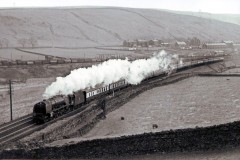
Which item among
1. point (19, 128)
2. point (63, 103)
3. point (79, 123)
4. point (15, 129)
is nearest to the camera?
point (15, 129)

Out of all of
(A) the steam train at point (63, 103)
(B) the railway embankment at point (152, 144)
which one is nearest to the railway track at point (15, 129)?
(A) the steam train at point (63, 103)

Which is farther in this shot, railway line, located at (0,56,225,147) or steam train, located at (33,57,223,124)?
steam train, located at (33,57,223,124)

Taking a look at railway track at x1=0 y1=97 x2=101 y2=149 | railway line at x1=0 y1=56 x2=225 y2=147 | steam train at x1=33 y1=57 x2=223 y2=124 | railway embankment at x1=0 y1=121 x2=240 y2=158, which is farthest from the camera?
steam train at x1=33 y1=57 x2=223 y2=124

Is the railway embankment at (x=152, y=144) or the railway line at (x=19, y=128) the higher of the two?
the railway embankment at (x=152, y=144)

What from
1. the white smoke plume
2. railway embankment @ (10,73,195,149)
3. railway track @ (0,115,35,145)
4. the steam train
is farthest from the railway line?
the white smoke plume

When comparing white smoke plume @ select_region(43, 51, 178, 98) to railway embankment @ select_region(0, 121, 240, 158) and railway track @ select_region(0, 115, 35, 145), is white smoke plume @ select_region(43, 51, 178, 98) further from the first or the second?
railway embankment @ select_region(0, 121, 240, 158)

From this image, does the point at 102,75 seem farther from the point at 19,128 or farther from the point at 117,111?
the point at 19,128

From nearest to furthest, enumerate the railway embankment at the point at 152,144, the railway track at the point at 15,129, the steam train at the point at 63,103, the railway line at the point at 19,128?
the railway embankment at the point at 152,144
the railway line at the point at 19,128
the railway track at the point at 15,129
the steam train at the point at 63,103

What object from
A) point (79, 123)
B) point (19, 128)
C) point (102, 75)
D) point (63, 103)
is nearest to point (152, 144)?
point (79, 123)

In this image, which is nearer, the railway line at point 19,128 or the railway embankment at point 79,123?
the railway embankment at point 79,123

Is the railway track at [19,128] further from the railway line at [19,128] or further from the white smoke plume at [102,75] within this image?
the white smoke plume at [102,75]
